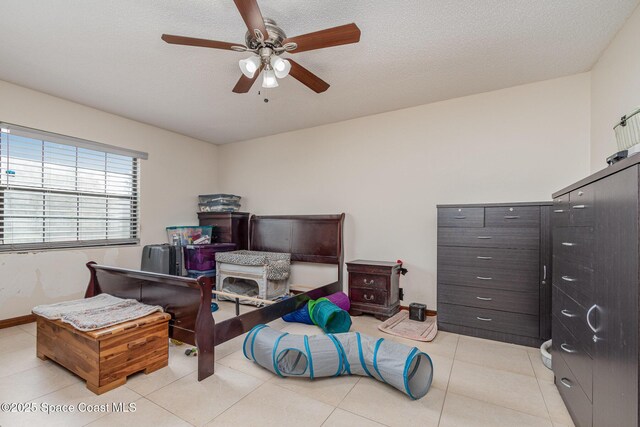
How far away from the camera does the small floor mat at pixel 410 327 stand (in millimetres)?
2813

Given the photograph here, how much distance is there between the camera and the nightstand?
3338mm

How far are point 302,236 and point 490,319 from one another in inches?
99.3

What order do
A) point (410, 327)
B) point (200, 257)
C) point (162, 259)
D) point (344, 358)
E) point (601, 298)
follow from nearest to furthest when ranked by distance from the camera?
point (601, 298) → point (344, 358) → point (410, 327) → point (162, 259) → point (200, 257)

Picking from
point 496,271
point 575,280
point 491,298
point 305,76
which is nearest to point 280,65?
point 305,76

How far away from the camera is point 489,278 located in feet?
9.04

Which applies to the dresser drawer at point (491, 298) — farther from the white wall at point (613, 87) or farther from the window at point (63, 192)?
the window at point (63, 192)

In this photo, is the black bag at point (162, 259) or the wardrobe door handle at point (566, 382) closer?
the wardrobe door handle at point (566, 382)

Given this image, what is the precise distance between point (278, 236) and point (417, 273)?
212 centimetres


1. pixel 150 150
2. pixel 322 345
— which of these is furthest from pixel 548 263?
pixel 150 150

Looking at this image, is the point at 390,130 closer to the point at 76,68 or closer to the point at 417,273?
the point at 417,273

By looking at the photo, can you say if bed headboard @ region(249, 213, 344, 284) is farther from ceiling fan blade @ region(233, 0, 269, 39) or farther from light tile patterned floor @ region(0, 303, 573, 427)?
ceiling fan blade @ region(233, 0, 269, 39)

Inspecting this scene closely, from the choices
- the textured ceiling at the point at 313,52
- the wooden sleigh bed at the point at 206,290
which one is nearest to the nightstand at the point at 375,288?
the wooden sleigh bed at the point at 206,290

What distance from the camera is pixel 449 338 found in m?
2.83

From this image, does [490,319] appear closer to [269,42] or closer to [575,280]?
[575,280]
